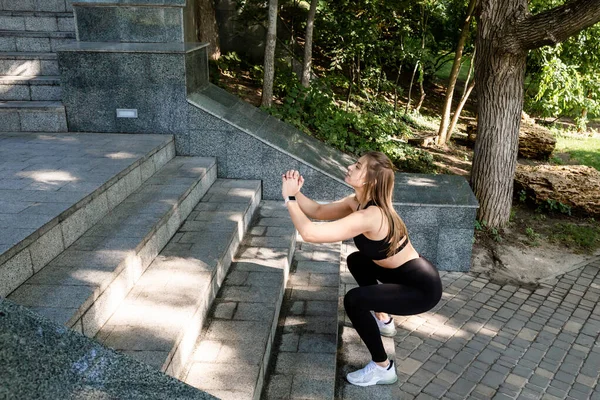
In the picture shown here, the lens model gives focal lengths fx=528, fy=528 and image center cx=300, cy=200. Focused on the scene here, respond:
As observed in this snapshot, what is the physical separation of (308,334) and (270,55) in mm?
6445

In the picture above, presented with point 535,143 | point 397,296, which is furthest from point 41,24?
point 535,143

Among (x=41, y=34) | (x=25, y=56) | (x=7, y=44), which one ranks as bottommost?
(x=25, y=56)

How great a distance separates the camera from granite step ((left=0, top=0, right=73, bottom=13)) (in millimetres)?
7605

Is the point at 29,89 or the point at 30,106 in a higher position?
the point at 29,89

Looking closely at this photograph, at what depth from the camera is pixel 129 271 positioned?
3580 millimetres

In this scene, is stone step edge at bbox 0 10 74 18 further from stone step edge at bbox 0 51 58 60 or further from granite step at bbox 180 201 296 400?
granite step at bbox 180 201 296 400

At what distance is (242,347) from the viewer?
11.0 feet

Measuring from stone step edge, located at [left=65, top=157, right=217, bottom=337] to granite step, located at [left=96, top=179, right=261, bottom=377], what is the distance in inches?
1.9

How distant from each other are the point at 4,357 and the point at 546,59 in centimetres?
1085

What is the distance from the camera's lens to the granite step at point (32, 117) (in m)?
5.89

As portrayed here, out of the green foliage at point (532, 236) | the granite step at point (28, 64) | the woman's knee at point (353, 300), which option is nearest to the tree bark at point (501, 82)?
the green foliage at point (532, 236)

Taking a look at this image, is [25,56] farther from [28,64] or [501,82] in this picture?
[501,82]

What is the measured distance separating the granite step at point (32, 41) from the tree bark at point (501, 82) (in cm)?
549

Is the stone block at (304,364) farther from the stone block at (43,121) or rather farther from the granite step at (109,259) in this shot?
the stone block at (43,121)
